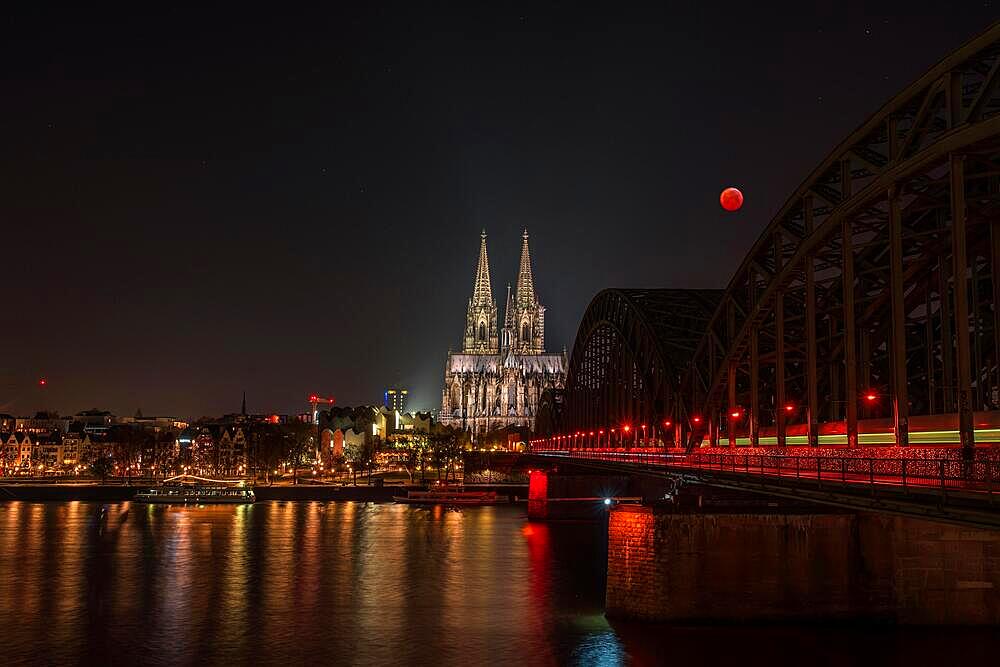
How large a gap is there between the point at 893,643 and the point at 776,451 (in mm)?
11304

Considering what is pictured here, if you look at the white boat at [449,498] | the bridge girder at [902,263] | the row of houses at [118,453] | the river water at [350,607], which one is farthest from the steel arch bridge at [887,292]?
the row of houses at [118,453]

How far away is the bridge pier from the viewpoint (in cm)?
3259

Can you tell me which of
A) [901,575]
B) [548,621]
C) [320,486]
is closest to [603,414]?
[320,486]

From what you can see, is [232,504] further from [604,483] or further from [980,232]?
[980,232]

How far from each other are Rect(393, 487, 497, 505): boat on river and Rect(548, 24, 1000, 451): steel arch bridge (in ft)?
150

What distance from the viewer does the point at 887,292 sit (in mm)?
42625

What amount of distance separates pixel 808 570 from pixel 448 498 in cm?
8481

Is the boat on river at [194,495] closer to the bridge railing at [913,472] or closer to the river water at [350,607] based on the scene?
Result: the river water at [350,607]

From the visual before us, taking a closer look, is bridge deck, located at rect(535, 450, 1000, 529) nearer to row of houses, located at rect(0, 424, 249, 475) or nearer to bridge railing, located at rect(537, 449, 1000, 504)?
bridge railing, located at rect(537, 449, 1000, 504)

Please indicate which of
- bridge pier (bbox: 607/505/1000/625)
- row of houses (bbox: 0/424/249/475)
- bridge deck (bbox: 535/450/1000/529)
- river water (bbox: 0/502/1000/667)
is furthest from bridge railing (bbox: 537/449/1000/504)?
row of houses (bbox: 0/424/249/475)

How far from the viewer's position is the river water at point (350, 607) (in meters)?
32.2

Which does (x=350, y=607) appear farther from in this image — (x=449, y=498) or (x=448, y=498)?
(x=449, y=498)

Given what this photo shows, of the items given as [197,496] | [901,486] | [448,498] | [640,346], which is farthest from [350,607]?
[197,496]

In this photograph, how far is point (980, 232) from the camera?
37.0m
